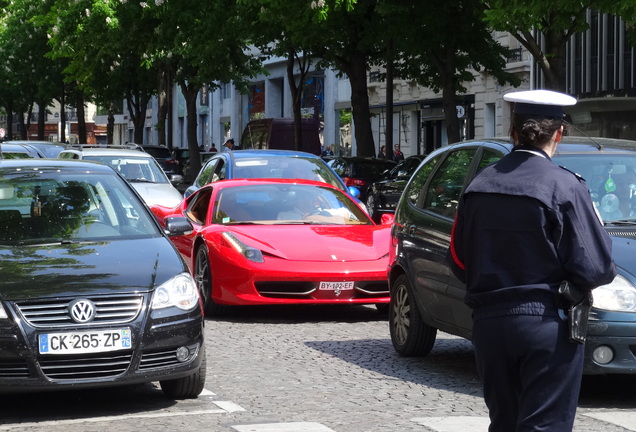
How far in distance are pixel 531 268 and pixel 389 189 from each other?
22.7m

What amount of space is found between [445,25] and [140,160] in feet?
31.2

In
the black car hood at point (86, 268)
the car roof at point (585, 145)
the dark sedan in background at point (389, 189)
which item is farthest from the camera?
the dark sedan in background at point (389, 189)

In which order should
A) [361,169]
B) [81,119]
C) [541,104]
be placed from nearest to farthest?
[541,104] → [361,169] → [81,119]

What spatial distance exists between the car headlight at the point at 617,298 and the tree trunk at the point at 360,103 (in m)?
28.2

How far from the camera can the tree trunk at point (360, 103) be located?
35.6 metres

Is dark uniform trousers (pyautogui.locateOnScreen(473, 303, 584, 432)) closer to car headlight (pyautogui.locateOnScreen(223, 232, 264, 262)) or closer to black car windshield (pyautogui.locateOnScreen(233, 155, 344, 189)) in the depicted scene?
car headlight (pyautogui.locateOnScreen(223, 232, 264, 262))

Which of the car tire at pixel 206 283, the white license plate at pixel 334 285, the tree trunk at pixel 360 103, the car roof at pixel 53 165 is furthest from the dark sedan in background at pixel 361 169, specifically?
the car roof at pixel 53 165

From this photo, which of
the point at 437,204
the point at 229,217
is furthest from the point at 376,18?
the point at 437,204

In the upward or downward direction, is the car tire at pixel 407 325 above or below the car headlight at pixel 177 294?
below

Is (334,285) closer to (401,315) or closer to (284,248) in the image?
(284,248)

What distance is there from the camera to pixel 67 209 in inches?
344

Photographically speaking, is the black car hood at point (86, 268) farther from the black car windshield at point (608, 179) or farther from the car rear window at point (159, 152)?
the car rear window at point (159, 152)

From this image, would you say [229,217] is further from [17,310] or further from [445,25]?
[445,25]

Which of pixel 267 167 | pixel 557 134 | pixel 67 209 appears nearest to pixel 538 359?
pixel 557 134
